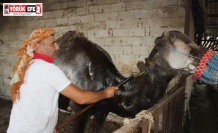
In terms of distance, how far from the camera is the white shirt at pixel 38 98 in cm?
177

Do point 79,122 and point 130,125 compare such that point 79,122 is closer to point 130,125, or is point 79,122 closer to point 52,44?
point 52,44

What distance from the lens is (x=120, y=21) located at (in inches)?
218

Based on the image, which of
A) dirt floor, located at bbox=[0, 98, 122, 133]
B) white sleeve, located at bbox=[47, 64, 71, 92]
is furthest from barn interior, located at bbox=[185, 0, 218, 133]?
white sleeve, located at bbox=[47, 64, 71, 92]

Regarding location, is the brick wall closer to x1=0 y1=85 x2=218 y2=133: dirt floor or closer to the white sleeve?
x1=0 y1=85 x2=218 y2=133: dirt floor

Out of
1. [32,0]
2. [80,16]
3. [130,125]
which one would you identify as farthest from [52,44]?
[32,0]

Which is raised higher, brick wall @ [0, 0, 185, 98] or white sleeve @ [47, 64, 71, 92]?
brick wall @ [0, 0, 185, 98]

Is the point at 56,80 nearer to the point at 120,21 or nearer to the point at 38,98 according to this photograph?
the point at 38,98

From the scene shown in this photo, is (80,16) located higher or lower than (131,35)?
higher

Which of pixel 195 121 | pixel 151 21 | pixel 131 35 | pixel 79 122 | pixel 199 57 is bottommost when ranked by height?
pixel 195 121

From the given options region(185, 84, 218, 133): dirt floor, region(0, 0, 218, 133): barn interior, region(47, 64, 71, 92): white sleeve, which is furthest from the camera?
region(185, 84, 218, 133): dirt floor

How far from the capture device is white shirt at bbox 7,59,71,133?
1.77 metres

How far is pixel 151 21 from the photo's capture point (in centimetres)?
509

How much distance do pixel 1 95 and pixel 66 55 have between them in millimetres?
6314

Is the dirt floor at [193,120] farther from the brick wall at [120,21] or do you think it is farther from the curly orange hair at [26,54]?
the curly orange hair at [26,54]
